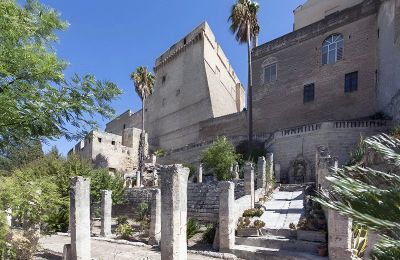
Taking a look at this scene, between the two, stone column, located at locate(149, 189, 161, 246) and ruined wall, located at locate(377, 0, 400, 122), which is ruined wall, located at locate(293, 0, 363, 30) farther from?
stone column, located at locate(149, 189, 161, 246)

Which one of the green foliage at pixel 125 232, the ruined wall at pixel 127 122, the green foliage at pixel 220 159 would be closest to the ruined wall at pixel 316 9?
the green foliage at pixel 220 159

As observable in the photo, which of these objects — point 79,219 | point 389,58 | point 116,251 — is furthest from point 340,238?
point 389,58

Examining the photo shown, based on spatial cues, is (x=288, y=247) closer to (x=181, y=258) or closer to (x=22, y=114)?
(x=181, y=258)

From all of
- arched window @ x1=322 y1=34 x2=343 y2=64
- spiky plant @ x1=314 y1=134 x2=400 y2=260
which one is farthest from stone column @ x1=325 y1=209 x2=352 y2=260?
arched window @ x1=322 y1=34 x2=343 y2=64

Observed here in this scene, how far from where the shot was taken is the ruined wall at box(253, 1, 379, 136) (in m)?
27.8

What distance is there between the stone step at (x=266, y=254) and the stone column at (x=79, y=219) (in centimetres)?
498

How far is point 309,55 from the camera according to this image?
1237 inches

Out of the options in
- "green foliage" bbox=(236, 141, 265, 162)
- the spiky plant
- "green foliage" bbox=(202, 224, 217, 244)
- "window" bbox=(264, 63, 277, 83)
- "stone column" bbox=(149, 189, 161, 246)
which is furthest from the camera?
"window" bbox=(264, 63, 277, 83)

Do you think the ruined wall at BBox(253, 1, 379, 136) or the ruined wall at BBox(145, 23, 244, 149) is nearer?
the ruined wall at BBox(253, 1, 379, 136)

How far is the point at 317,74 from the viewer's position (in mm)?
30562

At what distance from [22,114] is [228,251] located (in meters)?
9.14

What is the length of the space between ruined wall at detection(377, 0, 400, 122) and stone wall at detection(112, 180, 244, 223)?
12637 millimetres

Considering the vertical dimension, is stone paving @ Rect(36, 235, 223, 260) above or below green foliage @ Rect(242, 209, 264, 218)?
below

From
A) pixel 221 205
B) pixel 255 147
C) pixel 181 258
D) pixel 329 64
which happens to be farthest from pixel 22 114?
pixel 329 64
